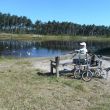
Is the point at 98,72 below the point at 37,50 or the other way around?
the other way around

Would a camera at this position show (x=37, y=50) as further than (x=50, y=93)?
Yes

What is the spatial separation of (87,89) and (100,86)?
1129mm

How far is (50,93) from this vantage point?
13.4 meters

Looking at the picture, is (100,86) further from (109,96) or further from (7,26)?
(7,26)

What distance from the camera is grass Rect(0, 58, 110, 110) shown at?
1133 centimetres

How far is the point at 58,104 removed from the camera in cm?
1155

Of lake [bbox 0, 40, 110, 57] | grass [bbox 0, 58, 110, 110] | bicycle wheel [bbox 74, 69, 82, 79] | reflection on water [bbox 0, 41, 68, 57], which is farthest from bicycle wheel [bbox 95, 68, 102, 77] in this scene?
reflection on water [bbox 0, 41, 68, 57]

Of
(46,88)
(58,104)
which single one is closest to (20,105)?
(58,104)

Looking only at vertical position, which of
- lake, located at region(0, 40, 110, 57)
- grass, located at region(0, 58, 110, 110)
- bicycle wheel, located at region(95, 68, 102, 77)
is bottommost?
lake, located at region(0, 40, 110, 57)

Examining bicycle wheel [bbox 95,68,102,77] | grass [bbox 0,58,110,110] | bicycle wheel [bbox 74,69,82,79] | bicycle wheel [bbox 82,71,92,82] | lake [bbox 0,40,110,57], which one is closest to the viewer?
grass [bbox 0,58,110,110]

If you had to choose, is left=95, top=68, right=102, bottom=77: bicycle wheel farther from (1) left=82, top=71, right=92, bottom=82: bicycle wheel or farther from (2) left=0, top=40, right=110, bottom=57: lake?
(2) left=0, top=40, right=110, bottom=57: lake

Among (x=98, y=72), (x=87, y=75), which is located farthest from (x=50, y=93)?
(x=98, y=72)

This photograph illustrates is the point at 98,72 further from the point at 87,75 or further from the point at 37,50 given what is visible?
the point at 37,50

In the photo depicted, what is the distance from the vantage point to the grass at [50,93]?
446 inches
